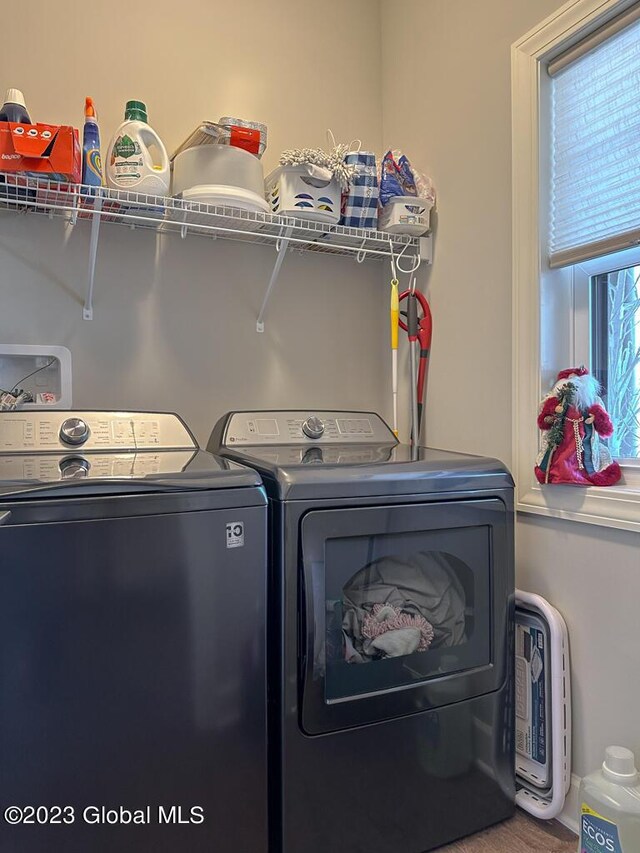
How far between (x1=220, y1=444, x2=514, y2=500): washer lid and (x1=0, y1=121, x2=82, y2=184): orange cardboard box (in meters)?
0.84

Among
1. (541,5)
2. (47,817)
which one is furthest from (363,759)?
(541,5)

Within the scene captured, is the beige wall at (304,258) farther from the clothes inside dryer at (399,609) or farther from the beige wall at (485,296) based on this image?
the clothes inside dryer at (399,609)

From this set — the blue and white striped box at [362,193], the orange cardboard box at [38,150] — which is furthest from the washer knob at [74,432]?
the blue and white striped box at [362,193]

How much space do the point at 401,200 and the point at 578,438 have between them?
96 centimetres

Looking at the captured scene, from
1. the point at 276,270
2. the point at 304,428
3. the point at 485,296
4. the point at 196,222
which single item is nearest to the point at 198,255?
the point at 196,222

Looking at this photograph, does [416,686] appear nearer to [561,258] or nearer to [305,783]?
[305,783]

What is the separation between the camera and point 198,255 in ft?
6.44

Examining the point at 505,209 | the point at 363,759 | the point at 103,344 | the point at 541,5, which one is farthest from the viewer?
the point at 103,344

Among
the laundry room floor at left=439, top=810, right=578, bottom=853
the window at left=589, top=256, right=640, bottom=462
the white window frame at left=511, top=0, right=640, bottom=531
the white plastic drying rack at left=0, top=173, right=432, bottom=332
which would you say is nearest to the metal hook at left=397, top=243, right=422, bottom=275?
the white plastic drying rack at left=0, top=173, right=432, bottom=332

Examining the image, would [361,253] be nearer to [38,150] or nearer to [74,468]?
[38,150]

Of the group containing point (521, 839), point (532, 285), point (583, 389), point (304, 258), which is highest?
point (304, 258)

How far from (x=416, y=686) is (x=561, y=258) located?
3.79ft

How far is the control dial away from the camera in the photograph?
111cm

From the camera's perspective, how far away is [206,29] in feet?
6.46
